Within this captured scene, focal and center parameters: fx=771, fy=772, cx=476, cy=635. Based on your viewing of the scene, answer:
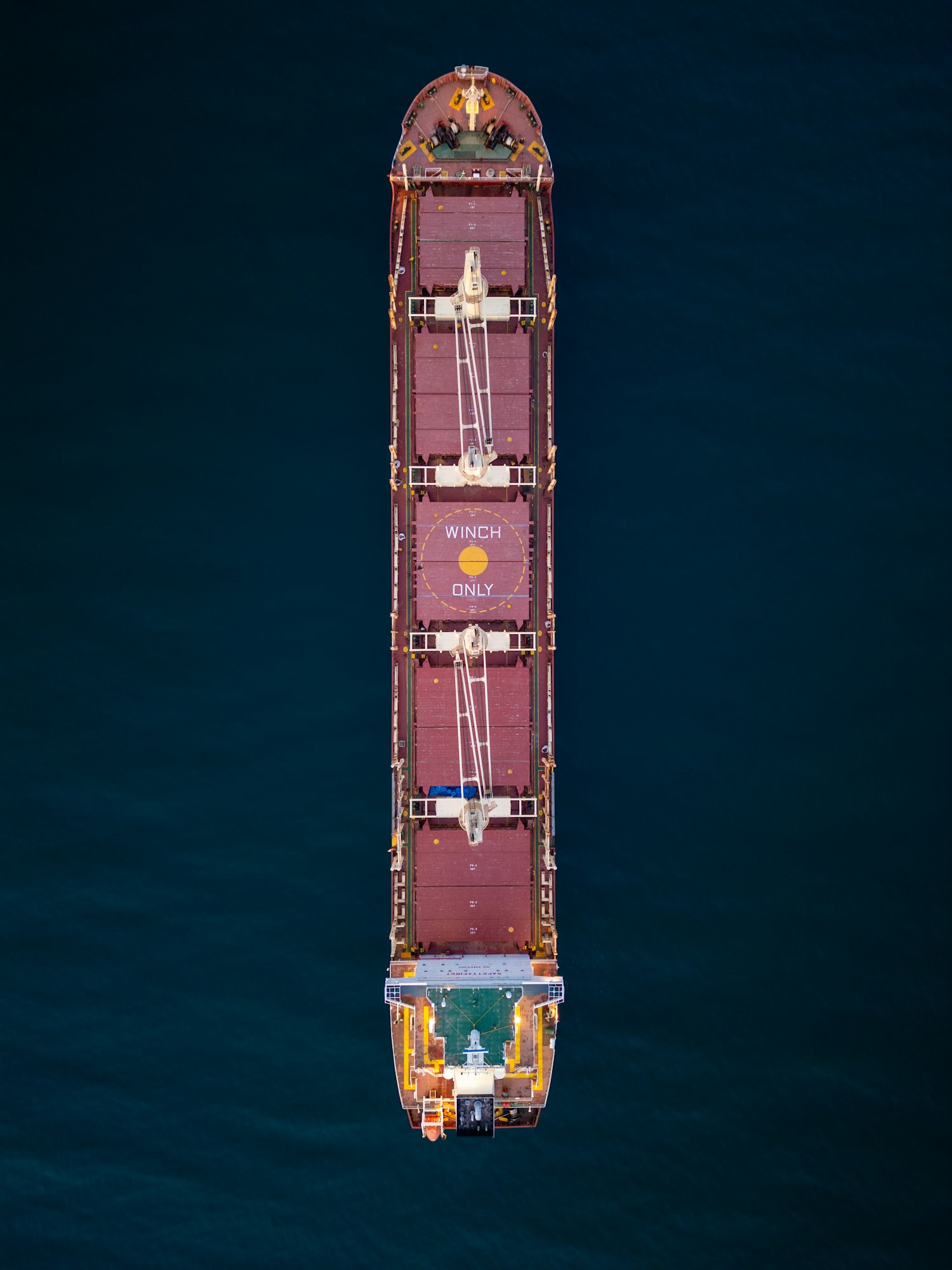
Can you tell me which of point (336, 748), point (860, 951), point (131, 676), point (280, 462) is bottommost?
point (860, 951)

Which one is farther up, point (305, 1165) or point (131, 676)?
point (131, 676)

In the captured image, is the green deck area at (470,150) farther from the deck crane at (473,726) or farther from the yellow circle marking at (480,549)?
the deck crane at (473,726)

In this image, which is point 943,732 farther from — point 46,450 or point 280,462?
point 46,450

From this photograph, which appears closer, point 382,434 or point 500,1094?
point 500,1094

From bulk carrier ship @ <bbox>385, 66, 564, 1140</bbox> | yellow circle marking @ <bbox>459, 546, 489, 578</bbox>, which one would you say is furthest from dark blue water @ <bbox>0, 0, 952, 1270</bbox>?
yellow circle marking @ <bbox>459, 546, 489, 578</bbox>

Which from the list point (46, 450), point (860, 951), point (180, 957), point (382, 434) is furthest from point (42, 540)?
point (860, 951)

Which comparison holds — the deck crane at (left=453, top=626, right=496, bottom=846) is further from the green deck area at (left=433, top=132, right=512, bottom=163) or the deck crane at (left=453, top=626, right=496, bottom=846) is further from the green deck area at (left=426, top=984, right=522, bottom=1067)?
the green deck area at (left=433, top=132, right=512, bottom=163)
